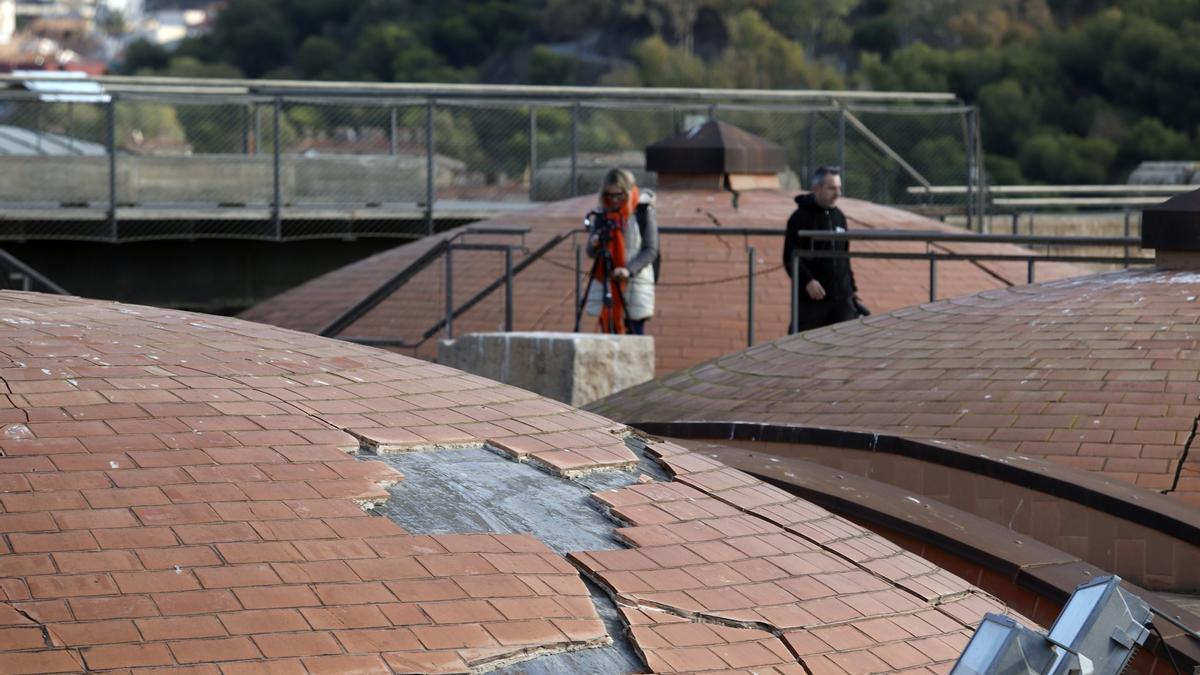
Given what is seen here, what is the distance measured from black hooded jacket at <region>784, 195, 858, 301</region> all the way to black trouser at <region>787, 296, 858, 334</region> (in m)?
0.04

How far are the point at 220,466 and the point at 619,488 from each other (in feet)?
3.74

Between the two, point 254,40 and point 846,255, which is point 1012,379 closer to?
point 846,255

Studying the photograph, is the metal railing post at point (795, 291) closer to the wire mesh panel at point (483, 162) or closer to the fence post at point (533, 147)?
the fence post at point (533, 147)

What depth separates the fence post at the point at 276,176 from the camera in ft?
59.7

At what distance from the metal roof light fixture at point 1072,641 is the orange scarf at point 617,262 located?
820 centimetres

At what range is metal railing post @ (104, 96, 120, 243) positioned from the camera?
17.5m

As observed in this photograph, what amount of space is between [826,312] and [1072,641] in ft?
27.2

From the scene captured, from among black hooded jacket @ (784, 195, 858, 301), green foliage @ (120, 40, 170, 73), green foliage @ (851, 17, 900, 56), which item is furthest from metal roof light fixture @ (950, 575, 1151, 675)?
green foliage @ (120, 40, 170, 73)

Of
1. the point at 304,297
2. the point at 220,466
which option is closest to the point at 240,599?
the point at 220,466

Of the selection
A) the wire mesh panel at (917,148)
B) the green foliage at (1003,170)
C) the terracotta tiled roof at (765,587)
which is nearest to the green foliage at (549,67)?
the green foliage at (1003,170)

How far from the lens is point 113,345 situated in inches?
216

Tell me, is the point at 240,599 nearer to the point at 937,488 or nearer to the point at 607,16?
the point at 937,488

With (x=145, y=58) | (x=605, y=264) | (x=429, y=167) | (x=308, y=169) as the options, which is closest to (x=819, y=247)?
(x=605, y=264)

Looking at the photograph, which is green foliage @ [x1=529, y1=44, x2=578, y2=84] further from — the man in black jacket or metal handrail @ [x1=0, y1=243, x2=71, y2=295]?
the man in black jacket
